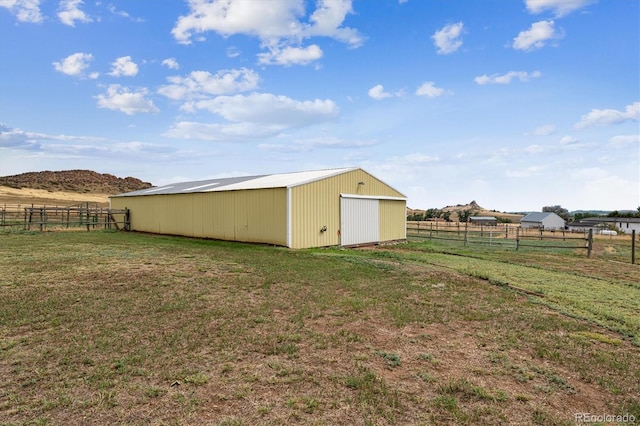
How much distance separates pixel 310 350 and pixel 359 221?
13.8m

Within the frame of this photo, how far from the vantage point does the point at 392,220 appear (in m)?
20.0

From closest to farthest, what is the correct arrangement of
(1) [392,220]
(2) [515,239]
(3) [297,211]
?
1. (3) [297,211]
2. (1) [392,220]
3. (2) [515,239]

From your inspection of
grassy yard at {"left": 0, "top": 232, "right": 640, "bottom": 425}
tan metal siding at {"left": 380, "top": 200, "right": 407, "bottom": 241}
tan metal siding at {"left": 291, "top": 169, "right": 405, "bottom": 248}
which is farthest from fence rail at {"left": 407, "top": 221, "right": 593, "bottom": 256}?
grassy yard at {"left": 0, "top": 232, "right": 640, "bottom": 425}

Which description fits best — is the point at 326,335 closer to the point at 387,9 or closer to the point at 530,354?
the point at 530,354

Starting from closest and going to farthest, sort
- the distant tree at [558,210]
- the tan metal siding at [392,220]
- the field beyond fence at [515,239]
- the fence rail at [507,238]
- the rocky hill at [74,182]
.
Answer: the field beyond fence at [515,239] → the fence rail at [507,238] → the tan metal siding at [392,220] → the rocky hill at [74,182] → the distant tree at [558,210]

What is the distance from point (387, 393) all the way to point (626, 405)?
6.80 feet

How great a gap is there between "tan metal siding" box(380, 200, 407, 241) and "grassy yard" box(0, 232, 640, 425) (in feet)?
35.1

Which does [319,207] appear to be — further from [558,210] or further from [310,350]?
[558,210]

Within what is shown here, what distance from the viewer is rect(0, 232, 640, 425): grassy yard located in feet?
10.2

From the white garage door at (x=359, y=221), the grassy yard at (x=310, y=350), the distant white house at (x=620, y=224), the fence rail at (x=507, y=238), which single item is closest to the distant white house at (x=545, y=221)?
the distant white house at (x=620, y=224)

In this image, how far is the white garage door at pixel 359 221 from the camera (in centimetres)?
1720

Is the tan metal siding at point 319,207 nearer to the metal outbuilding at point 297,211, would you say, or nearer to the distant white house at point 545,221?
the metal outbuilding at point 297,211

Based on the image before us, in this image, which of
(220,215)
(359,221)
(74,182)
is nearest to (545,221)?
(359,221)

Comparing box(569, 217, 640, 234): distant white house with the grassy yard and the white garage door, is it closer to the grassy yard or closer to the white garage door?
the white garage door
